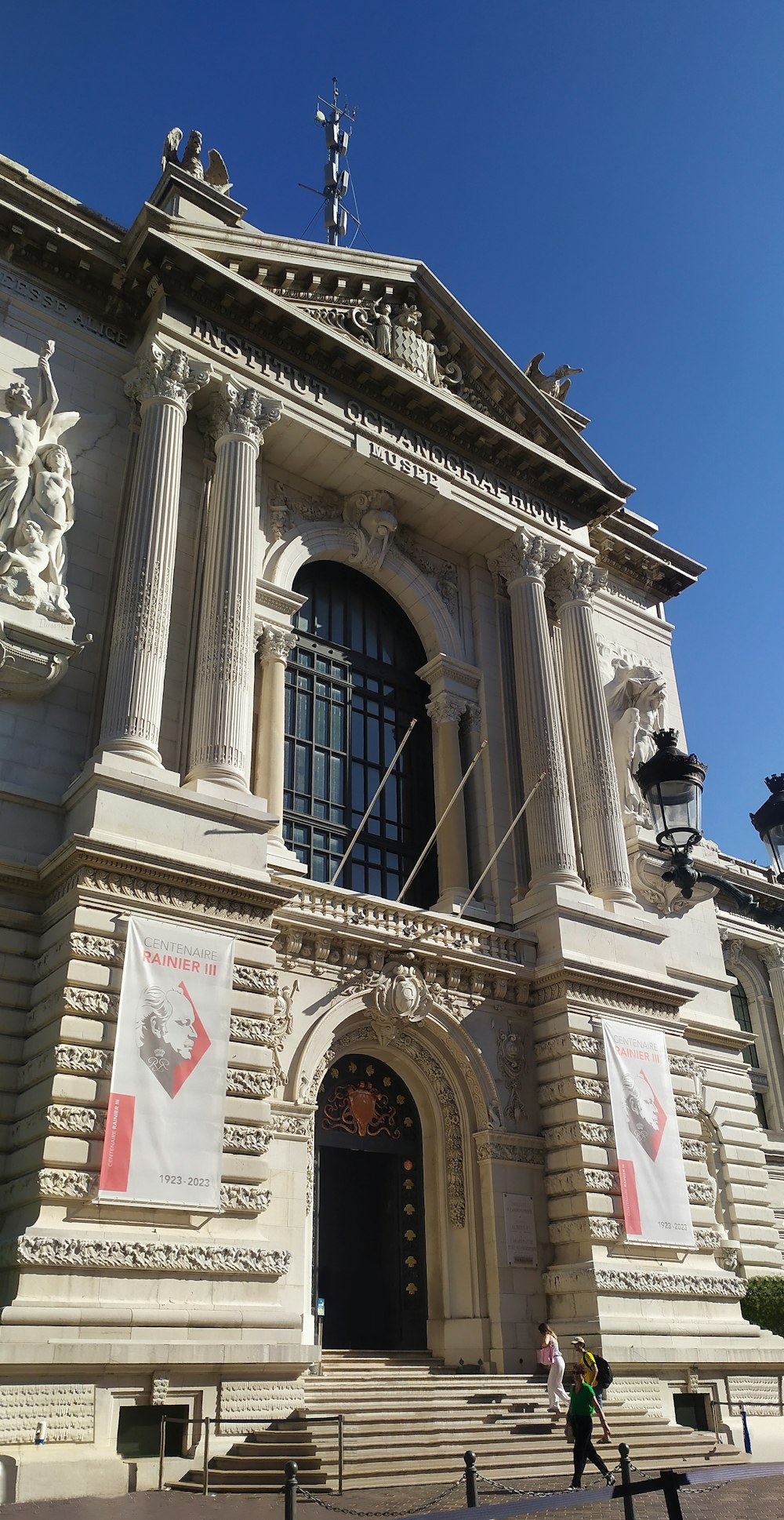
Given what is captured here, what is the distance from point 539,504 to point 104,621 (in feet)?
40.2

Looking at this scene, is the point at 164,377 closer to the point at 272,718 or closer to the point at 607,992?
the point at 272,718

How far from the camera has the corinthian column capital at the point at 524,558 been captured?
89.2 feet

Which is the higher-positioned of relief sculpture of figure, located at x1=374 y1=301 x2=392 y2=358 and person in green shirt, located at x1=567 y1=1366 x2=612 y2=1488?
relief sculpture of figure, located at x1=374 y1=301 x2=392 y2=358

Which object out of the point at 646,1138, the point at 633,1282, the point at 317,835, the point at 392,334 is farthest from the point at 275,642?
the point at 633,1282

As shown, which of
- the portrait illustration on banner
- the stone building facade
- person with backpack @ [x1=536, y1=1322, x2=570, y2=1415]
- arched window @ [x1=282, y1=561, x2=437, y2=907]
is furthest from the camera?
arched window @ [x1=282, y1=561, x2=437, y2=907]

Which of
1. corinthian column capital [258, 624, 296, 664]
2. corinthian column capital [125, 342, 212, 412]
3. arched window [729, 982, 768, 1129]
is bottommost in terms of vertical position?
arched window [729, 982, 768, 1129]

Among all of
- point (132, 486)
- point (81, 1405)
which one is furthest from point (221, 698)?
point (81, 1405)

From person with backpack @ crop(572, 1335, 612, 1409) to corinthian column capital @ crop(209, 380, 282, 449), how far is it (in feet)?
53.8

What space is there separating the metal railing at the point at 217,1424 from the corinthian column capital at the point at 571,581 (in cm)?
1857

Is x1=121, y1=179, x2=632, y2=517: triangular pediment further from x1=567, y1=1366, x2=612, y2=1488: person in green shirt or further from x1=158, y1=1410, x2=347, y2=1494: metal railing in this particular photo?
x1=567, y1=1366, x2=612, y2=1488: person in green shirt

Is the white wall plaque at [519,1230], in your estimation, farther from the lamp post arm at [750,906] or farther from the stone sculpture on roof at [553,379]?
the stone sculpture on roof at [553,379]

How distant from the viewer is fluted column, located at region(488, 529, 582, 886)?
24.0 m

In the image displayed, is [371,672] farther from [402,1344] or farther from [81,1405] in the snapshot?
[81,1405]

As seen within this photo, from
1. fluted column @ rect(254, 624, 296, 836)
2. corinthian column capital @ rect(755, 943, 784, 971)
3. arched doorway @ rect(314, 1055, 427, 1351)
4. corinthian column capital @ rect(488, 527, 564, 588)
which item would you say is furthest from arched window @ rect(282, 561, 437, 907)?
corinthian column capital @ rect(755, 943, 784, 971)
